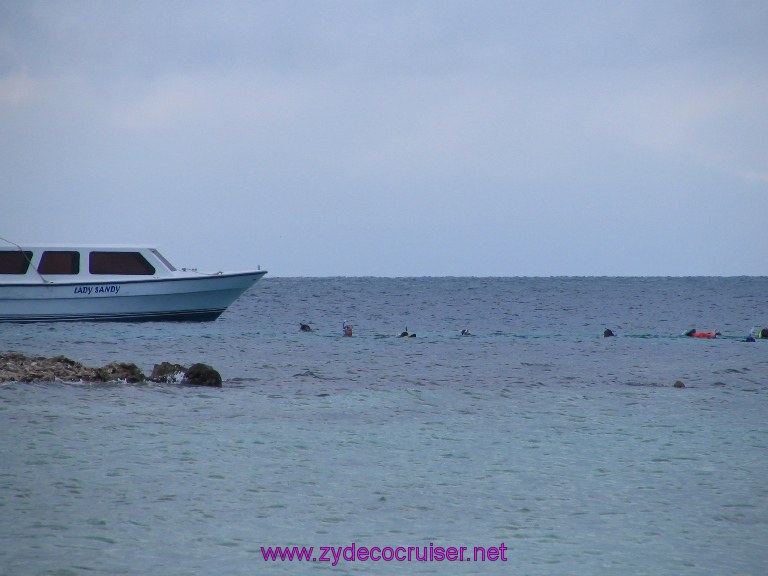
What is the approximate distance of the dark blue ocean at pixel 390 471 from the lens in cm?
681

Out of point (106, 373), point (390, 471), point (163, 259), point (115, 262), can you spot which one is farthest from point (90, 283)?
point (390, 471)

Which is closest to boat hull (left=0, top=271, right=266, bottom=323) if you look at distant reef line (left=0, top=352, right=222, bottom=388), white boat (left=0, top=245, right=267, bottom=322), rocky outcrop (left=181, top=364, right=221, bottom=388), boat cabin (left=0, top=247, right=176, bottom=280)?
white boat (left=0, top=245, right=267, bottom=322)

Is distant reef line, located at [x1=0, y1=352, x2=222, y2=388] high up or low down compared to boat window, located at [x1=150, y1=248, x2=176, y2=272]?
down

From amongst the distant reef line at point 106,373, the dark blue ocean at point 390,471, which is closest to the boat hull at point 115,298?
the dark blue ocean at point 390,471

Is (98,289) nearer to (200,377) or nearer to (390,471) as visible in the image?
(200,377)

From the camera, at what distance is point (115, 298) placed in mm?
29875

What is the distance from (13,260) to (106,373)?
1528 cm

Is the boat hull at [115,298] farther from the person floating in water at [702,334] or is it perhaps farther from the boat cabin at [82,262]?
the person floating in water at [702,334]

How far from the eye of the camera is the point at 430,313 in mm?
53188

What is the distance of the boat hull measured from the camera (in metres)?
29.2

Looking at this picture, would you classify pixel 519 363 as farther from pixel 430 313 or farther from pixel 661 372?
pixel 430 313

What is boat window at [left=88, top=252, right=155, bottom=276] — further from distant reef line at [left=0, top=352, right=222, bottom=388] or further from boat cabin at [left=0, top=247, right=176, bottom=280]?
distant reef line at [left=0, top=352, right=222, bottom=388]

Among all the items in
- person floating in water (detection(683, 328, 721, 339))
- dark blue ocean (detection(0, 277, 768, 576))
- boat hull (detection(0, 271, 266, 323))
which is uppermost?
boat hull (detection(0, 271, 266, 323))

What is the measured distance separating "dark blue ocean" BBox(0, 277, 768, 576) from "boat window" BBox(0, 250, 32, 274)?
439 inches
